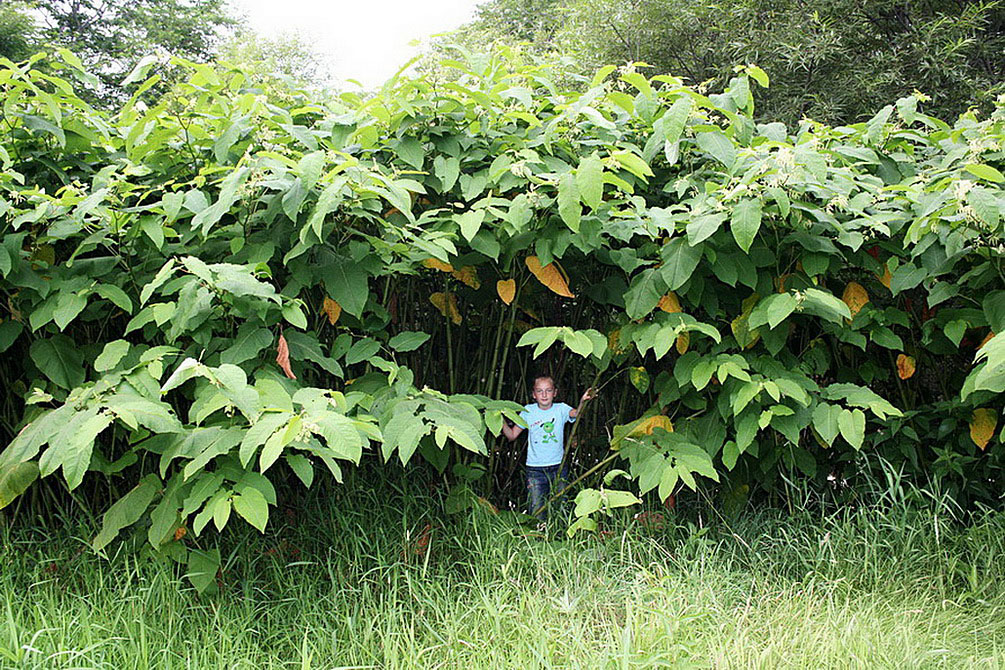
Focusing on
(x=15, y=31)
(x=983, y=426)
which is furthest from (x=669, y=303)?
(x=15, y=31)

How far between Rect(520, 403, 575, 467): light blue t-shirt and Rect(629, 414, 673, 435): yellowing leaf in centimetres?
31

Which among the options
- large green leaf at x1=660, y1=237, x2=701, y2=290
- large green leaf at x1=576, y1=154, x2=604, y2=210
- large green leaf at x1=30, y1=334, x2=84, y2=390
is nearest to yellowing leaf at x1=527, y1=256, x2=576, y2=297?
large green leaf at x1=660, y1=237, x2=701, y2=290

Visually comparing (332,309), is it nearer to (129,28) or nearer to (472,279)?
(472,279)

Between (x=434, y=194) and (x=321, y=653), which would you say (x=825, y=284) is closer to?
(x=434, y=194)

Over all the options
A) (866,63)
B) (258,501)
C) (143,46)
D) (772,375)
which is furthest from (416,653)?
(143,46)

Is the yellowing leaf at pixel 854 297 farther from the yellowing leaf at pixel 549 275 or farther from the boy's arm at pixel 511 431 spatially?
the boy's arm at pixel 511 431

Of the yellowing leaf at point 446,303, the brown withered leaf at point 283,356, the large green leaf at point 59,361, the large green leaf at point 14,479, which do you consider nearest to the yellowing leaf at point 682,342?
the yellowing leaf at point 446,303

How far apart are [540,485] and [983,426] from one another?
164 centimetres

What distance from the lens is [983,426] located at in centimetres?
315

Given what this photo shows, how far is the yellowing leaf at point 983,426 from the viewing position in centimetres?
313

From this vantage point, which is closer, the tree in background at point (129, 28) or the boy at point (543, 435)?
the boy at point (543, 435)

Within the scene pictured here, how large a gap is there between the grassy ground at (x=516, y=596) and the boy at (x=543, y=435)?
1.02ft

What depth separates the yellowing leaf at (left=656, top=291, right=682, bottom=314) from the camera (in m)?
3.05

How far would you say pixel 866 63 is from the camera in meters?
8.23
